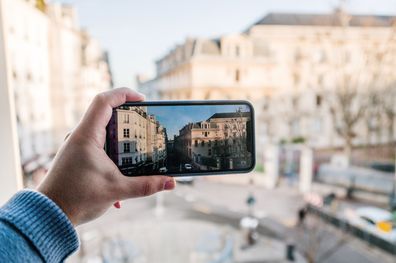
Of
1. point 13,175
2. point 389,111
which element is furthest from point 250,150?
point 389,111

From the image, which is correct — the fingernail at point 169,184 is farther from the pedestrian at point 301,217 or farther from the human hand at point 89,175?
the pedestrian at point 301,217

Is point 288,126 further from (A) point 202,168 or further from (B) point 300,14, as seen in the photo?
(A) point 202,168

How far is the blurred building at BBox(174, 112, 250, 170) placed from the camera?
0.39m

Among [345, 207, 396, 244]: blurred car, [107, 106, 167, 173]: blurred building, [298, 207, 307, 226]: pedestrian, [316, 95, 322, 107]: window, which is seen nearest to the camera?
[107, 106, 167, 173]: blurred building

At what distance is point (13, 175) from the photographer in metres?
0.55

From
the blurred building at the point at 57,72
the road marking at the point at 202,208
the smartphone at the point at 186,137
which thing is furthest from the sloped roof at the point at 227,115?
the road marking at the point at 202,208

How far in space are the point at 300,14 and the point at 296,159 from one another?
1871 mm

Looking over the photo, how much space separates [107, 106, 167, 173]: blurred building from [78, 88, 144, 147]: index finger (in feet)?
0.06

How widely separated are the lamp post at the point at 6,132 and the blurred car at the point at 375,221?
2.59 m

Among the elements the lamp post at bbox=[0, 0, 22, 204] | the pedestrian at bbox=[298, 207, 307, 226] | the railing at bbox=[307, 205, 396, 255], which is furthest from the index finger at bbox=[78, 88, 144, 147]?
the pedestrian at bbox=[298, 207, 307, 226]

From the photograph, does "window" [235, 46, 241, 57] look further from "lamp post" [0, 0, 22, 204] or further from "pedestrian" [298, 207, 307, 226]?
"lamp post" [0, 0, 22, 204]

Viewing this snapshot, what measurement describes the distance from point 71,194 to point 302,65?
3824 millimetres

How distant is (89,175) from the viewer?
0.30 m

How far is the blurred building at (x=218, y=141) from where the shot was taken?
39cm
